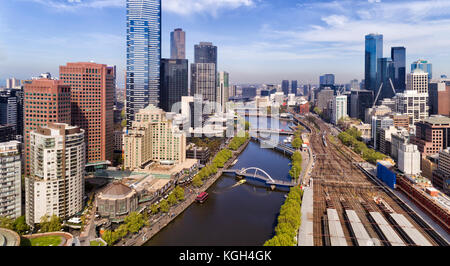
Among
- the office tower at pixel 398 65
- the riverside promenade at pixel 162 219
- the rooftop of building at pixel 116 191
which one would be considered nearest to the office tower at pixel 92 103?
the riverside promenade at pixel 162 219

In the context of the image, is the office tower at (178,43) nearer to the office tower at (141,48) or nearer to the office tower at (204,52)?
the office tower at (204,52)

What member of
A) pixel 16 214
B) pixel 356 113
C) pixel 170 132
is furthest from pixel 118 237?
pixel 356 113

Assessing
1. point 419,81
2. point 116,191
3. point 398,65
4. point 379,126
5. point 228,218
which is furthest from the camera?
point 398,65

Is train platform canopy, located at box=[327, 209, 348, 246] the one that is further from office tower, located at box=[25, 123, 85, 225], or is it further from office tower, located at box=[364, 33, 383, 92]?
office tower, located at box=[364, 33, 383, 92]

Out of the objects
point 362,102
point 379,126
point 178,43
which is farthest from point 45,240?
point 178,43

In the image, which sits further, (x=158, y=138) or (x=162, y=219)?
(x=158, y=138)

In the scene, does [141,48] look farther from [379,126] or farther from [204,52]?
[204,52]

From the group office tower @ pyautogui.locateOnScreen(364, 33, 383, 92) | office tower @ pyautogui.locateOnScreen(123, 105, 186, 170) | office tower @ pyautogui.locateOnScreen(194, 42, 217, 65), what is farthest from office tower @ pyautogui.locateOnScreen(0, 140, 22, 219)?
office tower @ pyautogui.locateOnScreen(364, 33, 383, 92)
